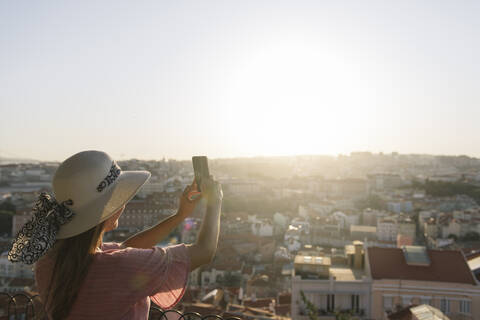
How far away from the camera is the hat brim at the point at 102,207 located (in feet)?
2.84

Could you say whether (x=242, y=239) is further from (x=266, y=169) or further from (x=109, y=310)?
(x=266, y=169)

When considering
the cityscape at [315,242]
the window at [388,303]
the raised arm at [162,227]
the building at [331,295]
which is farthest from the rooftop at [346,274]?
the raised arm at [162,227]

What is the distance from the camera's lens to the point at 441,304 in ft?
22.3

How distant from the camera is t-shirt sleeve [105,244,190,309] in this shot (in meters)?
0.84

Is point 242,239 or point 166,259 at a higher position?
Result: point 166,259

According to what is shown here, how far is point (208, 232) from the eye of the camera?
0.92m

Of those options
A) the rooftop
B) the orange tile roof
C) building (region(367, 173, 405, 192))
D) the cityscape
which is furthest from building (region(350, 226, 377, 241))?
building (region(367, 173, 405, 192))

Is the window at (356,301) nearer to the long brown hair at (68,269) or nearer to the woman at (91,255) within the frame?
the woman at (91,255)

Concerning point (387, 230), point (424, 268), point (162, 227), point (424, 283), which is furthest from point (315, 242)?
point (162, 227)

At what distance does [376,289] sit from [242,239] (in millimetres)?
16825

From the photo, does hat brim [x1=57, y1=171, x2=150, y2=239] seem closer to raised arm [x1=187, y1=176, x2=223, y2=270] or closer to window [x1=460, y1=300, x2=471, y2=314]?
raised arm [x1=187, y1=176, x2=223, y2=270]

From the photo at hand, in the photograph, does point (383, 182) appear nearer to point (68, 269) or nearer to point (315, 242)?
point (315, 242)

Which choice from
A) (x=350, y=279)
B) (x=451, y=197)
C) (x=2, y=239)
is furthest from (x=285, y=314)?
(x=451, y=197)

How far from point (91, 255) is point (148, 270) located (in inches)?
5.3
